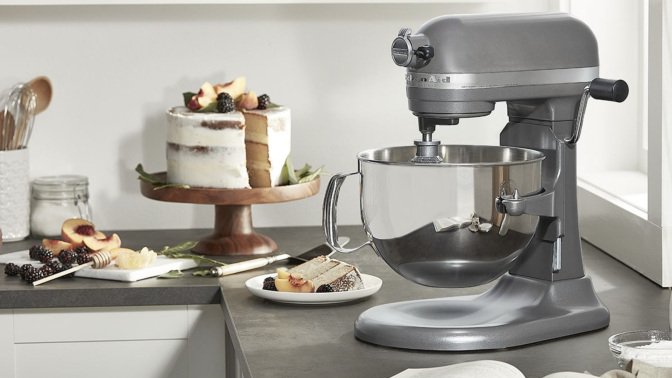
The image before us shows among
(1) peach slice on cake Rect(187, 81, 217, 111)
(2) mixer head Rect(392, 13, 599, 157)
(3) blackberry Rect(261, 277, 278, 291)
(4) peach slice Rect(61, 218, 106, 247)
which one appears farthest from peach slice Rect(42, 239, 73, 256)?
(2) mixer head Rect(392, 13, 599, 157)

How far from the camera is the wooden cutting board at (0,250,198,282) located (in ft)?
6.42

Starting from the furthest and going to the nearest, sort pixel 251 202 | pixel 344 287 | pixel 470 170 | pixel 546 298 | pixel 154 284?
pixel 251 202 < pixel 154 284 < pixel 344 287 < pixel 546 298 < pixel 470 170

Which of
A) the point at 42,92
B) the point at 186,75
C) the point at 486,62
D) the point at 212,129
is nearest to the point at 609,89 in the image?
the point at 486,62

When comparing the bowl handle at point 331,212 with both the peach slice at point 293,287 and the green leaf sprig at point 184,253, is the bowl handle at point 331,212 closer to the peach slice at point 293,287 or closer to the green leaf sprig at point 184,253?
the peach slice at point 293,287

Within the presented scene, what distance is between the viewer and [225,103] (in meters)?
2.14

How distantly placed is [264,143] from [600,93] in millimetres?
806

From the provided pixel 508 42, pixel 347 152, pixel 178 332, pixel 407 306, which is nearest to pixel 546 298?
pixel 407 306

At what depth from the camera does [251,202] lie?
2.12m

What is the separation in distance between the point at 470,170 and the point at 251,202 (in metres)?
0.77

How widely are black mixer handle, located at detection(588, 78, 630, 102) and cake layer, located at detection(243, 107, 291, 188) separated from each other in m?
0.77

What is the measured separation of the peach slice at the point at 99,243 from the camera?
208cm

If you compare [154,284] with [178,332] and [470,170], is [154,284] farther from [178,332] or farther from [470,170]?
[470,170]

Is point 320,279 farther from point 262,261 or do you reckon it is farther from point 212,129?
point 212,129

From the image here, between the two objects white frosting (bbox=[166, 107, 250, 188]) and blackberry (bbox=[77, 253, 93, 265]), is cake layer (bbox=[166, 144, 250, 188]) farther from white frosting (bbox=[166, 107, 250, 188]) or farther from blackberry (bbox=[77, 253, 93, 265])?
blackberry (bbox=[77, 253, 93, 265])
